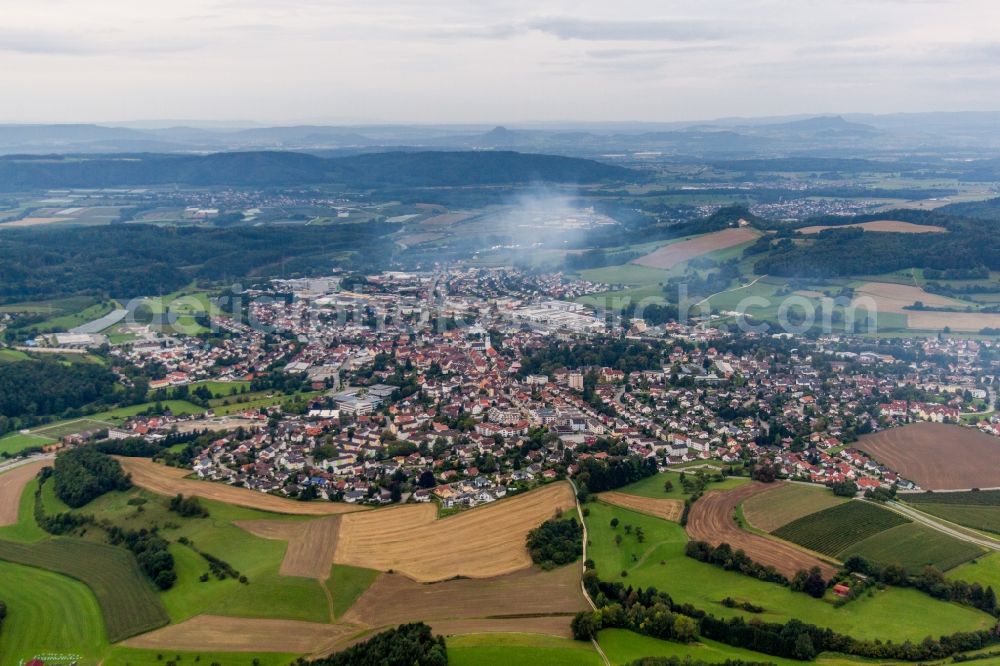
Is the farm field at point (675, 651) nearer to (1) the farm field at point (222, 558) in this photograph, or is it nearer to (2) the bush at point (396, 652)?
Result: (2) the bush at point (396, 652)

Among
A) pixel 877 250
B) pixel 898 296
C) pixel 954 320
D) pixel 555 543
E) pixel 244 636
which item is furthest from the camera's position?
pixel 877 250

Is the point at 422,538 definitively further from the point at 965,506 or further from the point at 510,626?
the point at 965,506

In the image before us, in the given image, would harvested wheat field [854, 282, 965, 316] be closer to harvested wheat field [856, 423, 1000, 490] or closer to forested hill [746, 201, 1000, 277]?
forested hill [746, 201, 1000, 277]

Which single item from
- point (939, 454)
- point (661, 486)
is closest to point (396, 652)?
point (661, 486)

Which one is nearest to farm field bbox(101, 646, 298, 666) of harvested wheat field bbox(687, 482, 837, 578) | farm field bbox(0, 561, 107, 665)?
farm field bbox(0, 561, 107, 665)

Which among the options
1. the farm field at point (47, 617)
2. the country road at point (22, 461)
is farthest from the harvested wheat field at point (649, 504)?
the country road at point (22, 461)

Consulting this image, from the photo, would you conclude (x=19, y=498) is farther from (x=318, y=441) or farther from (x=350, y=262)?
(x=350, y=262)

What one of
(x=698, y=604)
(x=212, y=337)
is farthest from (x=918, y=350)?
(x=212, y=337)
